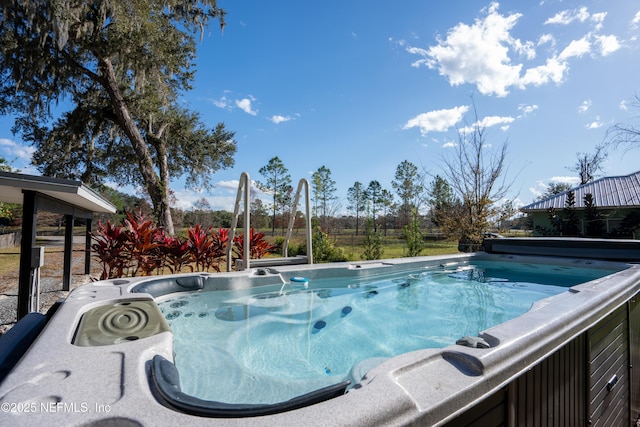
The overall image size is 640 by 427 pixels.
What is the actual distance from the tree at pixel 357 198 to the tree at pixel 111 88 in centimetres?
1639

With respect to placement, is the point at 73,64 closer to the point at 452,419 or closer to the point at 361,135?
the point at 361,135

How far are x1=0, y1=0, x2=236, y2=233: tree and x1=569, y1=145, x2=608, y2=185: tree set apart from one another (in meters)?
19.7

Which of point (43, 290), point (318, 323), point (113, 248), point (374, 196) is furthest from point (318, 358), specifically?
point (374, 196)

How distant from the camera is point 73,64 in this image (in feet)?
28.1

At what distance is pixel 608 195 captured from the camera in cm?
1041

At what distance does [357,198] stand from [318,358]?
85.6ft

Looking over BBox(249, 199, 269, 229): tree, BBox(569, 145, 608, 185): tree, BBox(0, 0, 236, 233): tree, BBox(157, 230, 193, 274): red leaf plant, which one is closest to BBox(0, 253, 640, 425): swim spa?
BBox(157, 230, 193, 274): red leaf plant

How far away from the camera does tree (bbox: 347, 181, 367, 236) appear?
90.9ft

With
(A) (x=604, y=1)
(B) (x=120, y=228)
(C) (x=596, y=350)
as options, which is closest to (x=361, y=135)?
(A) (x=604, y=1)

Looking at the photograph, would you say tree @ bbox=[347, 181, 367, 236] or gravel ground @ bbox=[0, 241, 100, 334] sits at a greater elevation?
tree @ bbox=[347, 181, 367, 236]

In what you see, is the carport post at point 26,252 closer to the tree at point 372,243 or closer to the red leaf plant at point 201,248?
the red leaf plant at point 201,248

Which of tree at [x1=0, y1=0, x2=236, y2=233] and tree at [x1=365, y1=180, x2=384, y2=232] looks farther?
tree at [x1=365, y1=180, x2=384, y2=232]

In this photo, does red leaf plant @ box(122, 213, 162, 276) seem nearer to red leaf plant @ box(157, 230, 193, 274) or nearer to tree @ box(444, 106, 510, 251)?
red leaf plant @ box(157, 230, 193, 274)

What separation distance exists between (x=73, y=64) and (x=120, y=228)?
26.2ft
